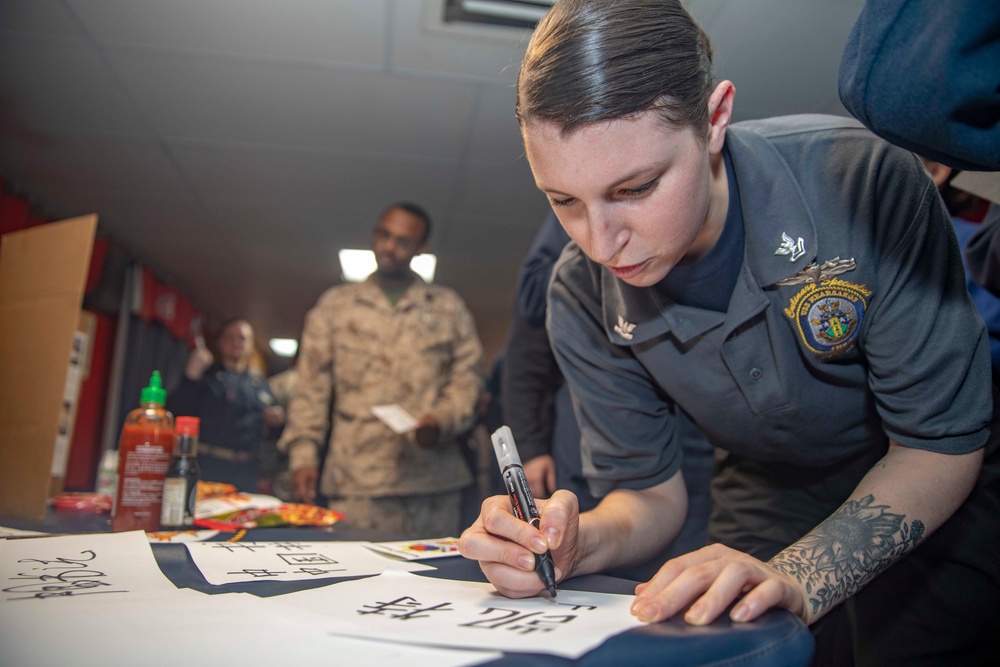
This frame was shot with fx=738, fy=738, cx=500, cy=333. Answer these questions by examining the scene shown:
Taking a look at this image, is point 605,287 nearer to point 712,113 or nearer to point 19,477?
point 712,113

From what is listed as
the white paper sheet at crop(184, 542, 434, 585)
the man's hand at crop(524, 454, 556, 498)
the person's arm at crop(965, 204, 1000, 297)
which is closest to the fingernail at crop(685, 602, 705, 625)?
the white paper sheet at crop(184, 542, 434, 585)

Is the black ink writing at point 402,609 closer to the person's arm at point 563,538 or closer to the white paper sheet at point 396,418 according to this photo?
the person's arm at point 563,538

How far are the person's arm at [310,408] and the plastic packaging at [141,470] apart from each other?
1190 mm

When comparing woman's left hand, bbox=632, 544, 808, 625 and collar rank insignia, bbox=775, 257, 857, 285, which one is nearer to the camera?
woman's left hand, bbox=632, 544, 808, 625

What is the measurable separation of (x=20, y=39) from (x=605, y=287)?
111 inches

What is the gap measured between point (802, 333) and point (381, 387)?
1789 mm

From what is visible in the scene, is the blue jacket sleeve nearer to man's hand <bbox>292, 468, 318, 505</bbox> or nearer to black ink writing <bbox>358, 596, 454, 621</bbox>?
black ink writing <bbox>358, 596, 454, 621</bbox>

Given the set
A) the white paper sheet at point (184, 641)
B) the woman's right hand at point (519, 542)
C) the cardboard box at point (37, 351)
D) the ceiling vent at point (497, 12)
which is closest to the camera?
the white paper sheet at point (184, 641)

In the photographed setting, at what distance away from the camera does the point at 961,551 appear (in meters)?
0.97

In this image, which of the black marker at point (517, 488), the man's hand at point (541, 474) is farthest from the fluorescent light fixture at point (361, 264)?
the black marker at point (517, 488)

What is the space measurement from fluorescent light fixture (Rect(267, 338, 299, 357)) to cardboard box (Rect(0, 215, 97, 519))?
26.1ft

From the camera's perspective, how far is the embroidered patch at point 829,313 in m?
0.88

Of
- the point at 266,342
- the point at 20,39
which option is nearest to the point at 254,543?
the point at 20,39

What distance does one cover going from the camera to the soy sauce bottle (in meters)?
1.14
